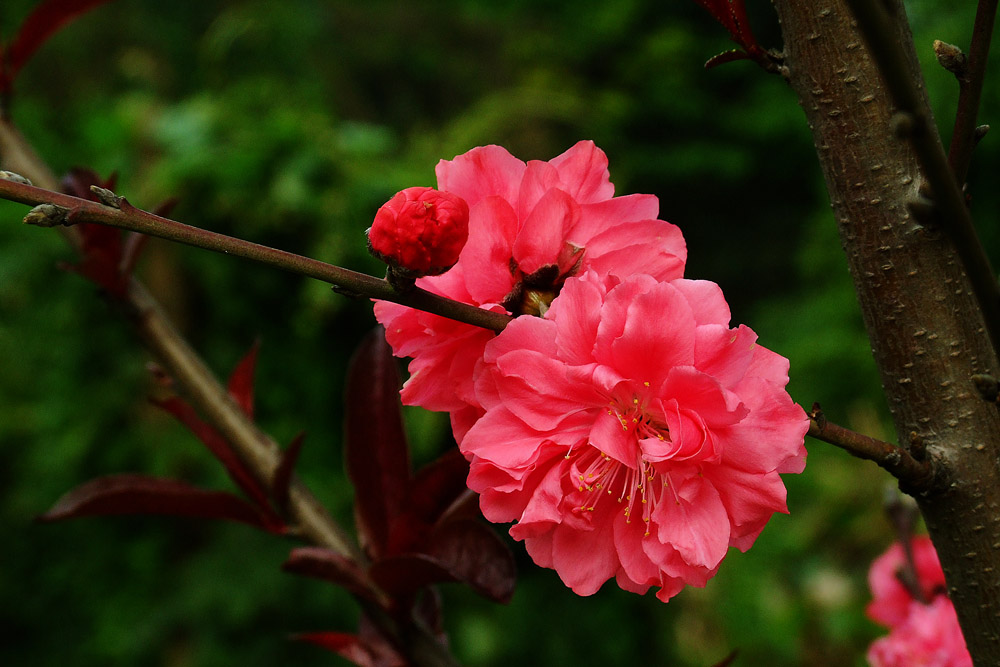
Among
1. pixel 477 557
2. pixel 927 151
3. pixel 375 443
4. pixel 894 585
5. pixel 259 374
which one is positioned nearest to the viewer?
pixel 927 151

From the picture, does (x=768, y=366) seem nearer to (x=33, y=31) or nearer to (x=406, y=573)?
(x=406, y=573)

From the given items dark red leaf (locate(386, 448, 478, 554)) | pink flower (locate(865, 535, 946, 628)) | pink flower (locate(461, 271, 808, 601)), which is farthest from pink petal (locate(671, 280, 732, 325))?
pink flower (locate(865, 535, 946, 628))

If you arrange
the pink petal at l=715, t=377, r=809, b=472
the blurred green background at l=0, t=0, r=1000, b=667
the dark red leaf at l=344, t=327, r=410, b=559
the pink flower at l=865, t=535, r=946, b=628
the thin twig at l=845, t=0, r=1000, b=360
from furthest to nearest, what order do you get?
the blurred green background at l=0, t=0, r=1000, b=667 < the pink flower at l=865, t=535, r=946, b=628 < the dark red leaf at l=344, t=327, r=410, b=559 < the pink petal at l=715, t=377, r=809, b=472 < the thin twig at l=845, t=0, r=1000, b=360

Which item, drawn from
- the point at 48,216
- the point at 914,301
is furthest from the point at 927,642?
the point at 48,216

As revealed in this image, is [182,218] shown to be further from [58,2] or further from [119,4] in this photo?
[119,4]

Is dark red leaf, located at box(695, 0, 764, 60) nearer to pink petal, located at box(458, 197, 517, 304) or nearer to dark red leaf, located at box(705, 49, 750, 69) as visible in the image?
dark red leaf, located at box(705, 49, 750, 69)

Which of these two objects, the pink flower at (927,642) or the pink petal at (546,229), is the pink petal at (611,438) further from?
the pink flower at (927,642)
